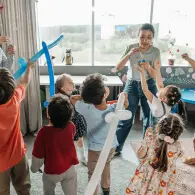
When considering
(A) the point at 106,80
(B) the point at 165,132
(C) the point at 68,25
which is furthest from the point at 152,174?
(C) the point at 68,25

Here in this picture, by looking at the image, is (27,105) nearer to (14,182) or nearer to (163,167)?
(14,182)

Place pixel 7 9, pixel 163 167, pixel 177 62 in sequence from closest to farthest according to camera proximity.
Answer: pixel 163 167 → pixel 7 9 → pixel 177 62

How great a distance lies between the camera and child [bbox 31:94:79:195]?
53.1 inches

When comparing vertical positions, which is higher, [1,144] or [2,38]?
[2,38]

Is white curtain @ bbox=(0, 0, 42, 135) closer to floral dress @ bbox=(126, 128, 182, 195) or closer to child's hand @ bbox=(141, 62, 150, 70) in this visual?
child's hand @ bbox=(141, 62, 150, 70)

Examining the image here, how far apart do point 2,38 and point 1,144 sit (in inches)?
38.8

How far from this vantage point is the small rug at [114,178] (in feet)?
6.53

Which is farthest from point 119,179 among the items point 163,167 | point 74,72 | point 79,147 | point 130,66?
point 74,72

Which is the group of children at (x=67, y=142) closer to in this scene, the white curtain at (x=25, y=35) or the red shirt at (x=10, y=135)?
the red shirt at (x=10, y=135)

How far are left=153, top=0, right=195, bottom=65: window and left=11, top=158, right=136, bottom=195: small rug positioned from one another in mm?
2017

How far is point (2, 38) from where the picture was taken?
78.3 inches

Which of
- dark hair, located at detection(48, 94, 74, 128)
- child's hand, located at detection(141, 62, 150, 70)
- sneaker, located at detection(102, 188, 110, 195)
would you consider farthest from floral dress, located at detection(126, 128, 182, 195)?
child's hand, located at detection(141, 62, 150, 70)

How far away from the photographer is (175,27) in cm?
364

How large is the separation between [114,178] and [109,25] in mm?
2304
